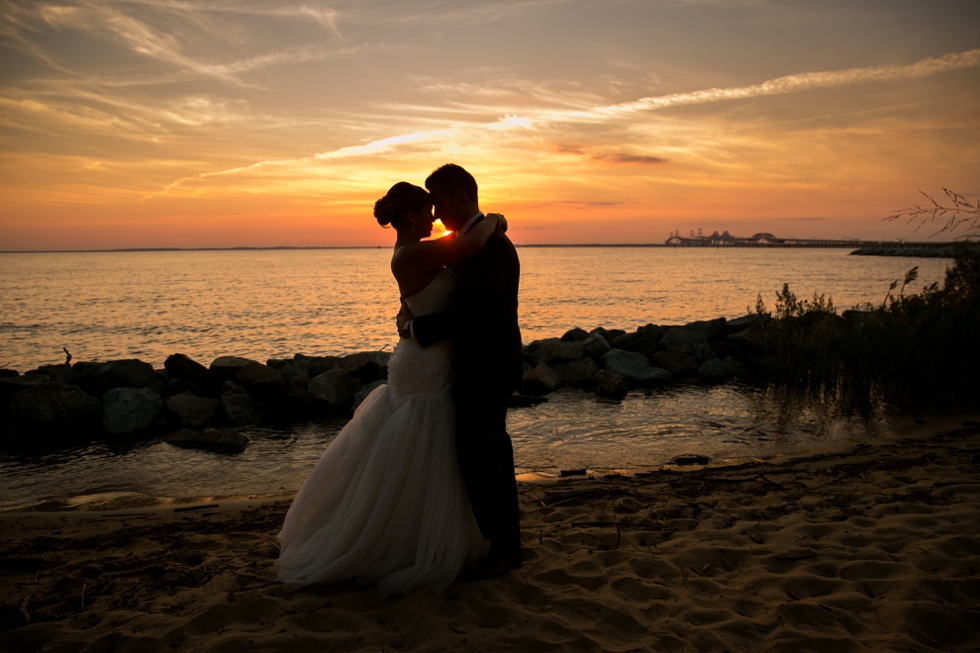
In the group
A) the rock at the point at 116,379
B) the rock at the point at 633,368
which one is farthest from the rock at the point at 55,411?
the rock at the point at 633,368

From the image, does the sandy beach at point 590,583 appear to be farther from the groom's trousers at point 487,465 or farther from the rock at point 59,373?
the rock at point 59,373

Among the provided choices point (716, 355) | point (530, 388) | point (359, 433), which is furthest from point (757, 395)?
point (359, 433)

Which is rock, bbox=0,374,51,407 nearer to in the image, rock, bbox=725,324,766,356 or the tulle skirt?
the tulle skirt

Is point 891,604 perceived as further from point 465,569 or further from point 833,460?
point 833,460

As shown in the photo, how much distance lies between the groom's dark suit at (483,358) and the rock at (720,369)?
9.77 metres

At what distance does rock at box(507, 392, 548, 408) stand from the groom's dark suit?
21.0 feet

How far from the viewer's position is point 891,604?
11.1 feet

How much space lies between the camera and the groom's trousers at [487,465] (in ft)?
12.7

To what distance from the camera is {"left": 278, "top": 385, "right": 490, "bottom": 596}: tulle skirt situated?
3754mm

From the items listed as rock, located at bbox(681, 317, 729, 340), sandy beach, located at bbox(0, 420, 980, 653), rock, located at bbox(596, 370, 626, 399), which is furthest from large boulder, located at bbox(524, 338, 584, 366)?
sandy beach, located at bbox(0, 420, 980, 653)

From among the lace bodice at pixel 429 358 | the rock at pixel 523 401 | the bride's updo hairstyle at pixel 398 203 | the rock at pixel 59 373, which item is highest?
the bride's updo hairstyle at pixel 398 203

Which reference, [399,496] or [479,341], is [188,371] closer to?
[399,496]

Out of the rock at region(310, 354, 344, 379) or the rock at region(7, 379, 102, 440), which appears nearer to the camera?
the rock at region(7, 379, 102, 440)

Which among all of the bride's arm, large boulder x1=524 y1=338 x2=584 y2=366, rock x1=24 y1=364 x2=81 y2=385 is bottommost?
rock x1=24 y1=364 x2=81 y2=385
